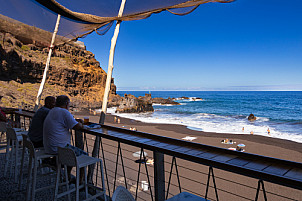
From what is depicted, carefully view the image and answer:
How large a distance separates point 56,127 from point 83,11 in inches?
102

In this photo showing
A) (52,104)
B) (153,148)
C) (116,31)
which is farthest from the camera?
(116,31)

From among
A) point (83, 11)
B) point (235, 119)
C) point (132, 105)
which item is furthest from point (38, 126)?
point (132, 105)

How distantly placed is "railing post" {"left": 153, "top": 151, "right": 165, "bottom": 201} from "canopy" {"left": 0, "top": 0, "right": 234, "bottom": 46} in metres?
2.38

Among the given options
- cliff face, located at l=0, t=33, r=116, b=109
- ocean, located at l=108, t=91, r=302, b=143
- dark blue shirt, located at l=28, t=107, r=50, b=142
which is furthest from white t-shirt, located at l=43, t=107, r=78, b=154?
cliff face, located at l=0, t=33, r=116, b=109

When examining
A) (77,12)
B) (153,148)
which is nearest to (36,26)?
(77,12)

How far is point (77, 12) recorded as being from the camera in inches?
148

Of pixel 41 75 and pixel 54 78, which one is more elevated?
pixel 41 75

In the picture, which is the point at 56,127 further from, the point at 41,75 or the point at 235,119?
the point at 41,75

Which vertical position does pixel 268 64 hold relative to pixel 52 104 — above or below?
above

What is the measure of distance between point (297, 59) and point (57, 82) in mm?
83159

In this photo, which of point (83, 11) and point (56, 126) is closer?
point (56, 126)

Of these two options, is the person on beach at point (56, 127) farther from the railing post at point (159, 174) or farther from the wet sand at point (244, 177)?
the wet sand at point (244, 177)

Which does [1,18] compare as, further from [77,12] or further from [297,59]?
[297,59]

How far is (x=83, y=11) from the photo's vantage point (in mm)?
3834
